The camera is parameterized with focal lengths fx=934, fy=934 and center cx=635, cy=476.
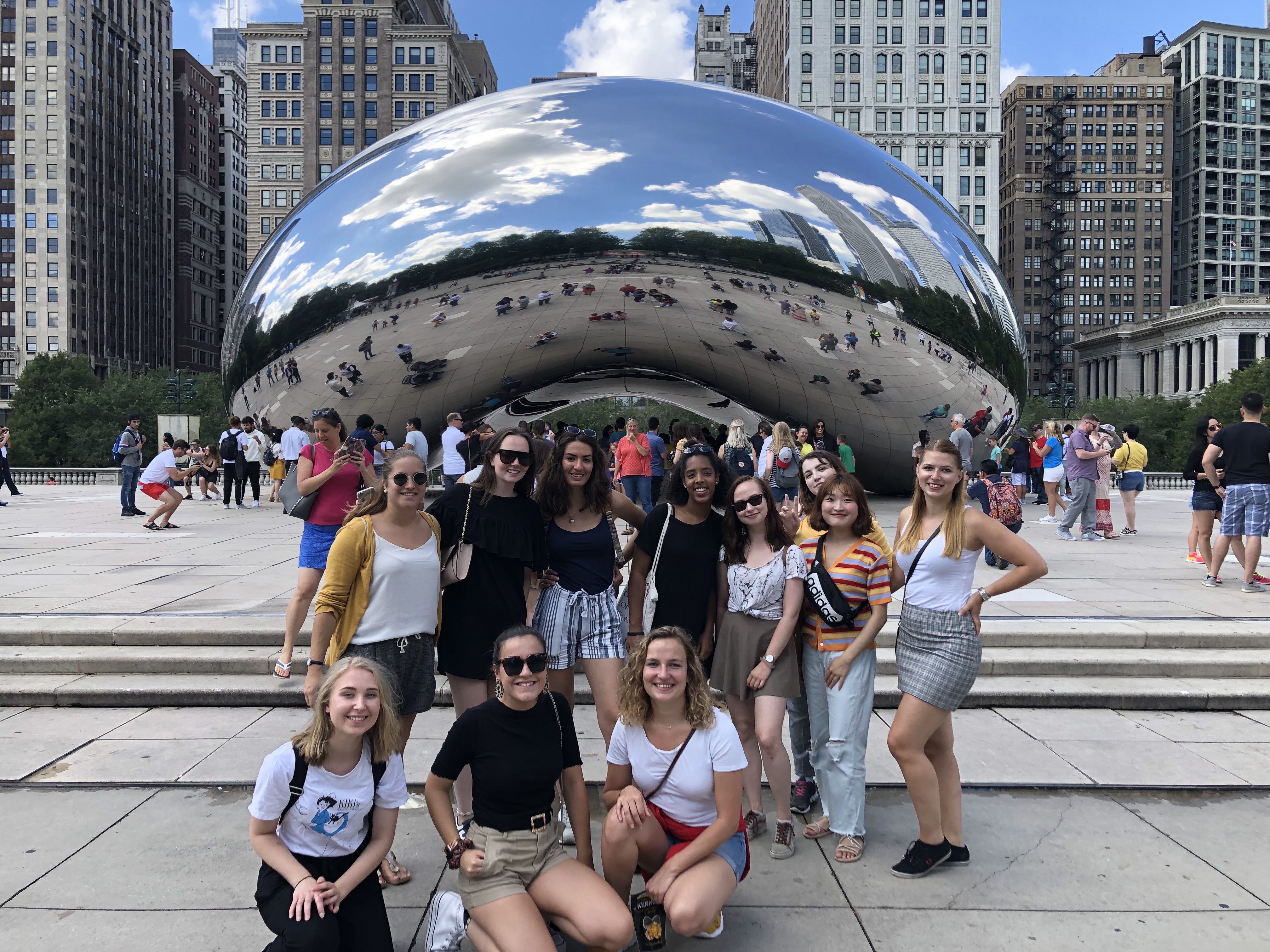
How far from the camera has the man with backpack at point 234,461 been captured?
14.1m

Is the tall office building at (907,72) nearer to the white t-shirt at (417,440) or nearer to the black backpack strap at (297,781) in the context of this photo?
the white t-shirt at (417,440)

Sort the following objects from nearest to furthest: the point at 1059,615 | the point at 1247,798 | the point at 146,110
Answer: the point at 1247,798 → the point at 1059,615 → the point at 146,110

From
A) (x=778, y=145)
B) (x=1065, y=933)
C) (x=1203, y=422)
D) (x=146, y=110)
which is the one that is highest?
(x=146, y=110)

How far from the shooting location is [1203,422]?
993cm

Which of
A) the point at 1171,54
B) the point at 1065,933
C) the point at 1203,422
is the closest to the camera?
the point at 1065,933

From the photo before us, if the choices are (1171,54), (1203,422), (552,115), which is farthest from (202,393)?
(1171,54)

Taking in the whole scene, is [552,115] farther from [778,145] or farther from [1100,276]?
[1100,276]

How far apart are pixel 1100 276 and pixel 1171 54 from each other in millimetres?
46843

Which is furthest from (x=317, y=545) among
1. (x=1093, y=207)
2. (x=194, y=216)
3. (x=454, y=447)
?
(x=194, y=216)

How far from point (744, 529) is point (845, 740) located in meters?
0.85

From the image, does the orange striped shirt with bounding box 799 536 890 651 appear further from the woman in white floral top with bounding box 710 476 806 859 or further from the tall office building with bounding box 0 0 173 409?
the tall office building with bounding box 0 0 173 409

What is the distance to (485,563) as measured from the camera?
3412mm

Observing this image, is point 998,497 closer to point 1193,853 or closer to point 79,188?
point 1193,853

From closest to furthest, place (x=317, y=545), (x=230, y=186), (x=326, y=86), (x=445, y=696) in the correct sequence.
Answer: (x=317, y=545) < (x=445, y=696) < (x=326, y=86) < (x=230, y=186)
